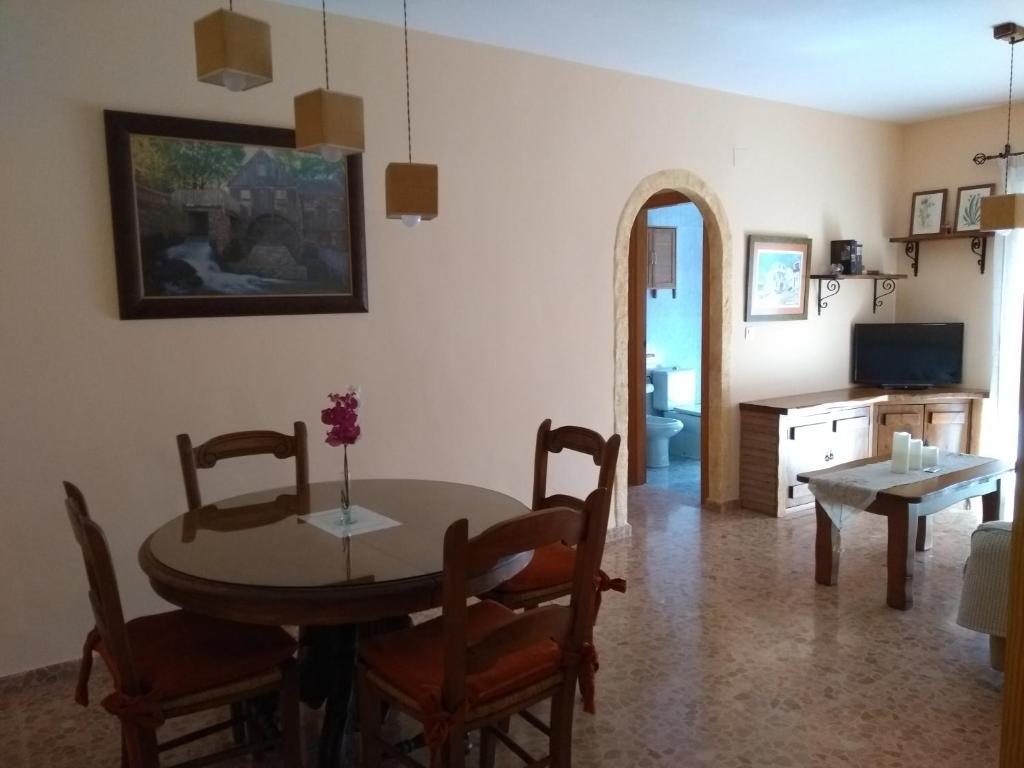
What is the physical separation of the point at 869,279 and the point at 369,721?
5.13 meters

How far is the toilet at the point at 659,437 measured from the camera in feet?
20.4

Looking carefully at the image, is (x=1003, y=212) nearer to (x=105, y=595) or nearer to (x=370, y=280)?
(x=370, y=280)

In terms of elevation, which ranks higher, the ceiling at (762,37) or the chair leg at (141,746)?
the ceiling at (762,37)

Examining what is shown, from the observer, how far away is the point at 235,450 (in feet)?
9.11

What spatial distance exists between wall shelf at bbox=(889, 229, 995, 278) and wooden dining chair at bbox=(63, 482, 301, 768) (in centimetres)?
516

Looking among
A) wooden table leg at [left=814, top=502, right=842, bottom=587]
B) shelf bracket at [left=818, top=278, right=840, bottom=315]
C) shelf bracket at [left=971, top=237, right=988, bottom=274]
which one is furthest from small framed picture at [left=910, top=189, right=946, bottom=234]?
wooden table leg at [left=814, top=502, right=842, bottom=587]

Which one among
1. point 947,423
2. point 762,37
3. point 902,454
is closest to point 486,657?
point 902,454

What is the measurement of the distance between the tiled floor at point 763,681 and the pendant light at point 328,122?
6.22 feet

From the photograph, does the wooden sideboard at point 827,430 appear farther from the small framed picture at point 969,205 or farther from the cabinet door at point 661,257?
the cabinet door at point 661,257

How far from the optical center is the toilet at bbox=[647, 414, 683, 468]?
20.4ft

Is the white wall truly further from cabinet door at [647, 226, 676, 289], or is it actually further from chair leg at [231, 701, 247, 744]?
cabinet door at [647, 226, 676, 289]

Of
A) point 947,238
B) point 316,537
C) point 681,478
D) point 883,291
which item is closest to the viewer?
point 316,537

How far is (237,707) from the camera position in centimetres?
236

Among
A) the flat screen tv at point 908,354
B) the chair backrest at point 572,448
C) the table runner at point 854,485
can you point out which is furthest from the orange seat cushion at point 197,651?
the flat screen tv at point 908,354
